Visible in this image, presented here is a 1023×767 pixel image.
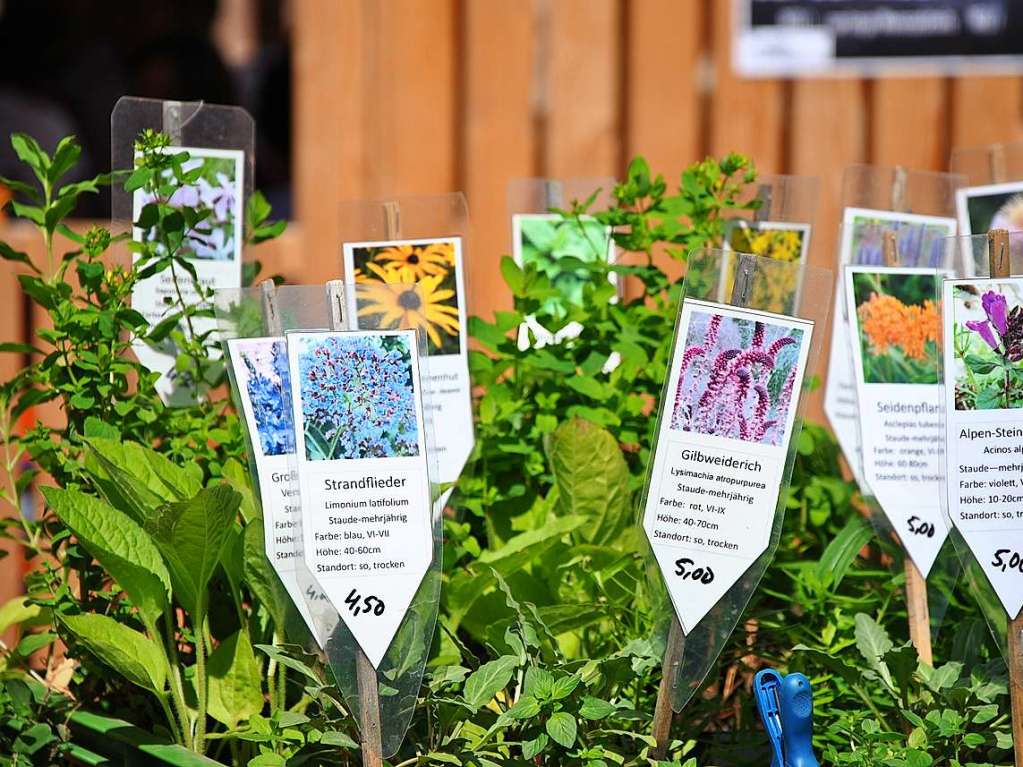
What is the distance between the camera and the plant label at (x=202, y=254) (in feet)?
3.98

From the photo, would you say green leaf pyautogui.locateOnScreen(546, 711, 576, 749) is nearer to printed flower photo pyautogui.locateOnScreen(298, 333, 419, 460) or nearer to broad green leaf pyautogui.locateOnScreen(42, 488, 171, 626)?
printed flower photo pyautogui.locateOnScreen(298, 333, 419, 460)

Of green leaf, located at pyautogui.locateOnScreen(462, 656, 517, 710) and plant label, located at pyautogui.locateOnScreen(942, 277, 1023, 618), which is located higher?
plant label, located at pyautogui.locateOnScreen(942, 277, 1023, 618)

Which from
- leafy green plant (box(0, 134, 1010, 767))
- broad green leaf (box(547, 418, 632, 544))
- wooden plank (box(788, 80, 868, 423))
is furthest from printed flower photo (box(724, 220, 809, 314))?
wooden plank (box(788, 80, 868, 423))

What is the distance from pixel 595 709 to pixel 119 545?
1.38 ft

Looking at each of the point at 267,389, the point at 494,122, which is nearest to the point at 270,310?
the point at 267,389

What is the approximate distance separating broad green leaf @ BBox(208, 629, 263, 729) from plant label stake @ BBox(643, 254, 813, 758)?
0.36 m

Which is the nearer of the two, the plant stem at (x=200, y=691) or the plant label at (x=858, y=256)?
the plant stem at (x=200, y=691)

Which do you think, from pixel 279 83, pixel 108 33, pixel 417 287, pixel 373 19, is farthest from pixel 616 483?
pixel 108 33

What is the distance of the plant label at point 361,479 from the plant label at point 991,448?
43 cm

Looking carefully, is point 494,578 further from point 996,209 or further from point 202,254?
point 996,209

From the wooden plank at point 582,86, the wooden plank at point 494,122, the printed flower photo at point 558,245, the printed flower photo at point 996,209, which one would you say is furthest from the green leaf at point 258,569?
the wooden plank at point 582,86

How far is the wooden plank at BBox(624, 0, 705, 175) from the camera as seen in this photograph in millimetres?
2621

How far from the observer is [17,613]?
1.24 metres

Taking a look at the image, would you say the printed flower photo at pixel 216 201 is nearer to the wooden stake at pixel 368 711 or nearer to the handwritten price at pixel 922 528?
the wooden stake at pixel 368 711
